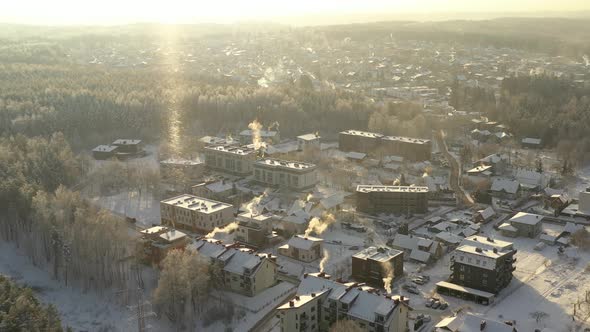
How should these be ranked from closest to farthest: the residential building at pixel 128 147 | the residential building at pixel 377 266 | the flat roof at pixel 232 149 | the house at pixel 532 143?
the residential building at pixel 377 266 → the flat roof at pixel 232 149 → the residential building at pixel 128 147 → the house at pixel 532 143

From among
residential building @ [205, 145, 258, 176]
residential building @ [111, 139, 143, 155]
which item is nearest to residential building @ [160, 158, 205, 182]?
residential building @ [205, 145, 258, 176]

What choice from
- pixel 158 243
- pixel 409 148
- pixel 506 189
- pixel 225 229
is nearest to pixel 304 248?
pixel 225 229

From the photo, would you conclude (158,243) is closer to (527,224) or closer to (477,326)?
(477,326)

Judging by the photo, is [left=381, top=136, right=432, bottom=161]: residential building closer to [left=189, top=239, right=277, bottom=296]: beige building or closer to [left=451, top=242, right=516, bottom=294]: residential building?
[left=451, top=242, right=516, bottom=294]: residential building

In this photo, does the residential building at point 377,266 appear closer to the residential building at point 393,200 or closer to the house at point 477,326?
the house at point 477,326

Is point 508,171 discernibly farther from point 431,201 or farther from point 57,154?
point 57,154

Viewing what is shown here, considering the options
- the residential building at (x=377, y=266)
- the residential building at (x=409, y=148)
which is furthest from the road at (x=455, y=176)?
the residential building at (x=377, y=266)
